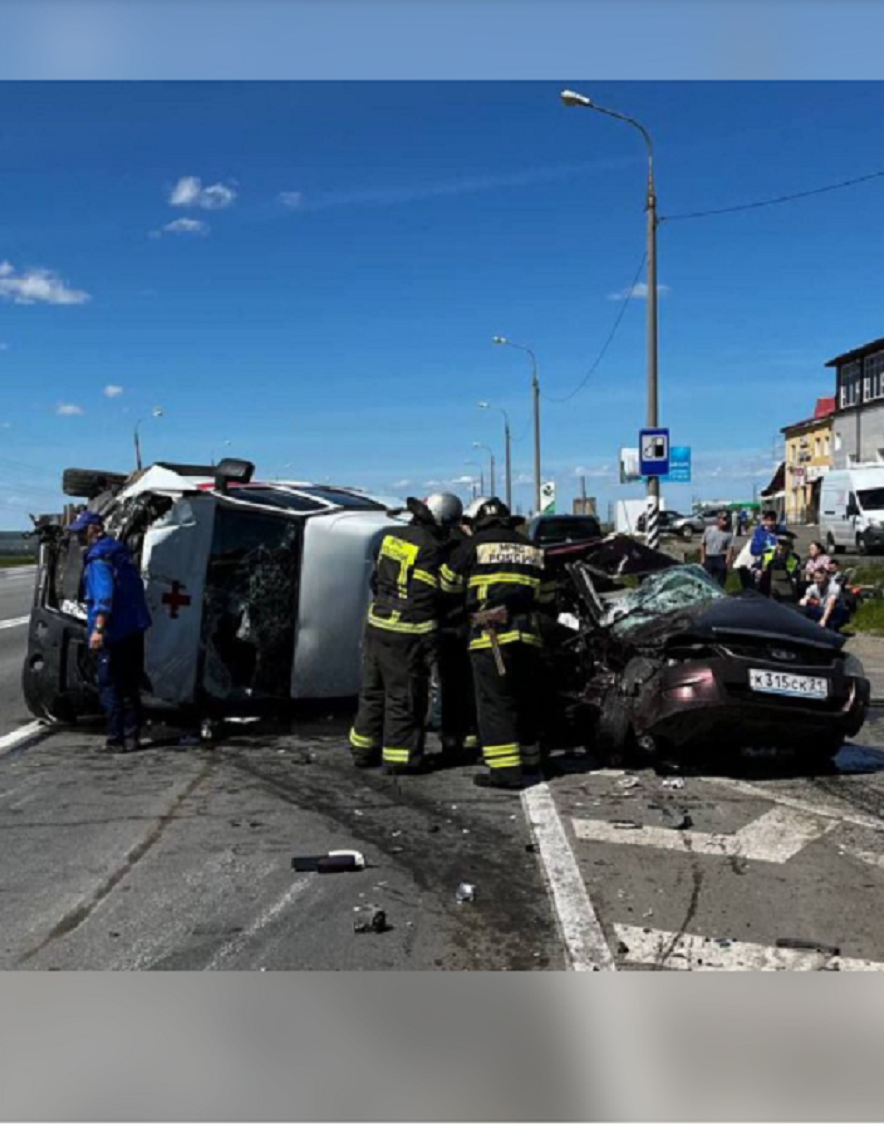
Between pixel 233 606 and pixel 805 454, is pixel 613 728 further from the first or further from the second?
pixel 805 454

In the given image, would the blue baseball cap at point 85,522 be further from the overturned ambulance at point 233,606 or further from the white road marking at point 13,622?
the white road marking at point 13,622

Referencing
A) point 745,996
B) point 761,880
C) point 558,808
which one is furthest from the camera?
point 558,808

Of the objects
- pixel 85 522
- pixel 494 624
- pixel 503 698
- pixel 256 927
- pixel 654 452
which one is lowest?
pixel 256 927

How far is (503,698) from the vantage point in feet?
21.8

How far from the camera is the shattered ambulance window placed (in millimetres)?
8117

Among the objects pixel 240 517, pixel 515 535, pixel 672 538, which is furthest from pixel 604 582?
pixel 672 538

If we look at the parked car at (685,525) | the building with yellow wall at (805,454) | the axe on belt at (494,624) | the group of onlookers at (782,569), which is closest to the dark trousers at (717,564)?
the group of onlookers at (782,569)

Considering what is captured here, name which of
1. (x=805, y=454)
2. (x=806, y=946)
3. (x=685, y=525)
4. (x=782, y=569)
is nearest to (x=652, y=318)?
(x=782, y=569)

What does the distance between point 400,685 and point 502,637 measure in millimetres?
727

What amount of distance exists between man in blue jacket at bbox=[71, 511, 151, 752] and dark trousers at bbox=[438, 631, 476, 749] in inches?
82.0

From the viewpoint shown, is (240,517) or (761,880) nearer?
(761,880)

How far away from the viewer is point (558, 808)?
616 centimetres

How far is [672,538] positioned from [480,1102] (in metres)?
36.6

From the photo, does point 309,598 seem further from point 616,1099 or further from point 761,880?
point 616,1099
